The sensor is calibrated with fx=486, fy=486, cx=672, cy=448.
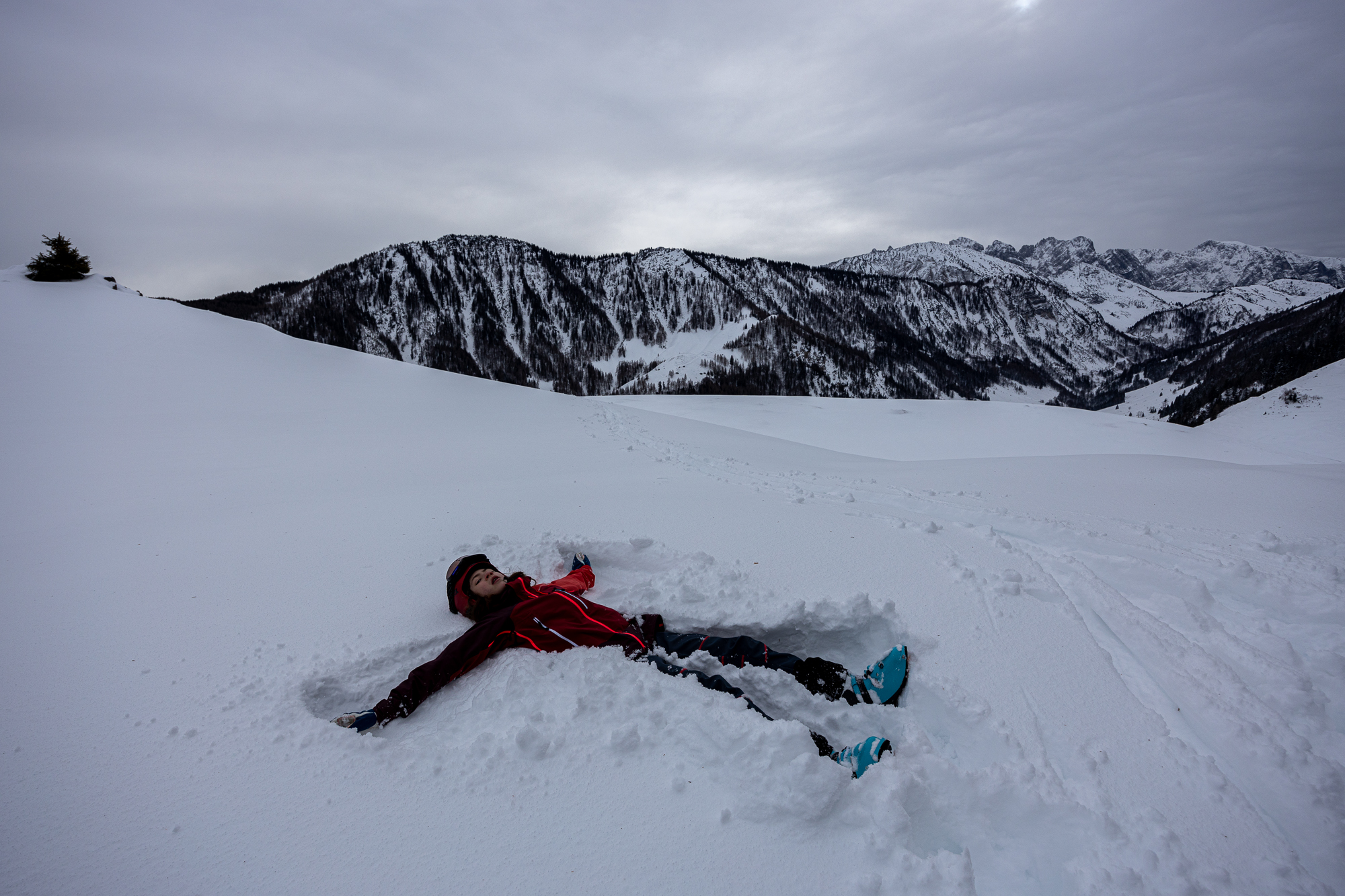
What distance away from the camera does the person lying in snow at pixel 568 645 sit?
297 centimetres

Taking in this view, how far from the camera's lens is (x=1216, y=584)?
13.8 feet

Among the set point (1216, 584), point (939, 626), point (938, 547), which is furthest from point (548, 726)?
point (1216, 584)

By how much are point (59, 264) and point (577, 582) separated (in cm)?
2019

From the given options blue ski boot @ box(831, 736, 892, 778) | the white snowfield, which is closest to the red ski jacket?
the white snowfield

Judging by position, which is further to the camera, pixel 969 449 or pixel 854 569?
pixel 969 449

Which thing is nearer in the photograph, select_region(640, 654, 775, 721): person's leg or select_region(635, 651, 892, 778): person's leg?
select_region(635, 651, 892, 778): person's leg

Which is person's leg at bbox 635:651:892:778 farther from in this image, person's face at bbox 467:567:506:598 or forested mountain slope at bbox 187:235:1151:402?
forested mountain slope at bbox 187:235:1151:402

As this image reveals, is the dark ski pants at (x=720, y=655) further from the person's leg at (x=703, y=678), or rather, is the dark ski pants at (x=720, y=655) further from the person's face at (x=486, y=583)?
the person's face at (x=486, y=583)

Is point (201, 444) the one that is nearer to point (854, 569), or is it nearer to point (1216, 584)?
point (854, 569)

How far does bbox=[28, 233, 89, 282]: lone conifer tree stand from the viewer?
13.5 meters

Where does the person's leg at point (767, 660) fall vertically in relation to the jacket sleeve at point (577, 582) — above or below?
below

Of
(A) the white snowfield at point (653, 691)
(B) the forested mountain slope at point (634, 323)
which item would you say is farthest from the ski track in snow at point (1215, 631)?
(B) the forested mountain slope at point (634, 323)

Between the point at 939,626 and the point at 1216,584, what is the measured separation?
2826mm

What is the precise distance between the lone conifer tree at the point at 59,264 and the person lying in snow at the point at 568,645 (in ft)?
63.0
